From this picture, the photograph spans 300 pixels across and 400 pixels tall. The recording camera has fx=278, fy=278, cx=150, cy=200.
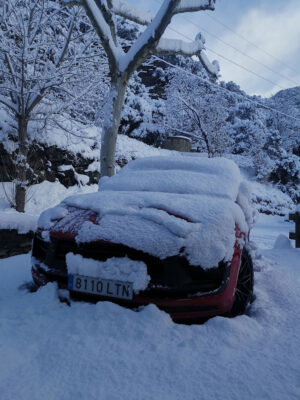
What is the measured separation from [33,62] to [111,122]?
3274 millimetres

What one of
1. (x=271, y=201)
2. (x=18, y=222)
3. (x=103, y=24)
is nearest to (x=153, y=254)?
(x=18, y=222)

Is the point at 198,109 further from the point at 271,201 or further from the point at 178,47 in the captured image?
the point at 178,47

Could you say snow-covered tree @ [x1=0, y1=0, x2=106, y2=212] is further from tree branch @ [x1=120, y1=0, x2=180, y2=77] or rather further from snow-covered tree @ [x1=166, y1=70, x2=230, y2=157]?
snow-covered tree @ [x1=166, y1=70, x2=230, y2=157]

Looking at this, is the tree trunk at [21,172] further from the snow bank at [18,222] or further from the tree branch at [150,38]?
the snow bank at [18,222]

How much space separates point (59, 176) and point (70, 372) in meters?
9.28

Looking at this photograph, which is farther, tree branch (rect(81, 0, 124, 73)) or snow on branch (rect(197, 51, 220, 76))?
snow on branch (rect(197, 51, 220, 76))

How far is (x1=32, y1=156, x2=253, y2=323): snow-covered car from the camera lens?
1750 mm

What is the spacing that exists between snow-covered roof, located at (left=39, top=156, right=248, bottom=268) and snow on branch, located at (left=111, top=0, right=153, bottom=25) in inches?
231

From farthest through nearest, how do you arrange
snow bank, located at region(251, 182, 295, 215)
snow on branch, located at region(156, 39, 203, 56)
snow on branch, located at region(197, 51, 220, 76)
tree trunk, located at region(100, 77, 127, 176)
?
1. snow bank, located at region(251, 182, 295, 215)
2. snow on branch, located at region(197, 51, 220, 76)
3. snow on branch, located at region(156, 39, 203, 56)
4. tree trunk, located at region(100, 77, 127, 176)

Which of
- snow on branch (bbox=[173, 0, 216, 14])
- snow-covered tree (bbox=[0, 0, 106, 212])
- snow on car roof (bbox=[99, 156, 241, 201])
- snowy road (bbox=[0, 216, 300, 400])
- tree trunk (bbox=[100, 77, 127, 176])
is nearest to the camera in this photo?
snowy road (bbox=[0, 216, 300, 400])

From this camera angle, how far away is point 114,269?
70.6 inches

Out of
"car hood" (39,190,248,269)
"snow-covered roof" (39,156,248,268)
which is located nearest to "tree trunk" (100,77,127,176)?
"snow-covered roof" (39,156,248,268)

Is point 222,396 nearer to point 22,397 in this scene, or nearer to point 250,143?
point 22,397

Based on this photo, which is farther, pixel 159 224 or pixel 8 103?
pixel 8 103
